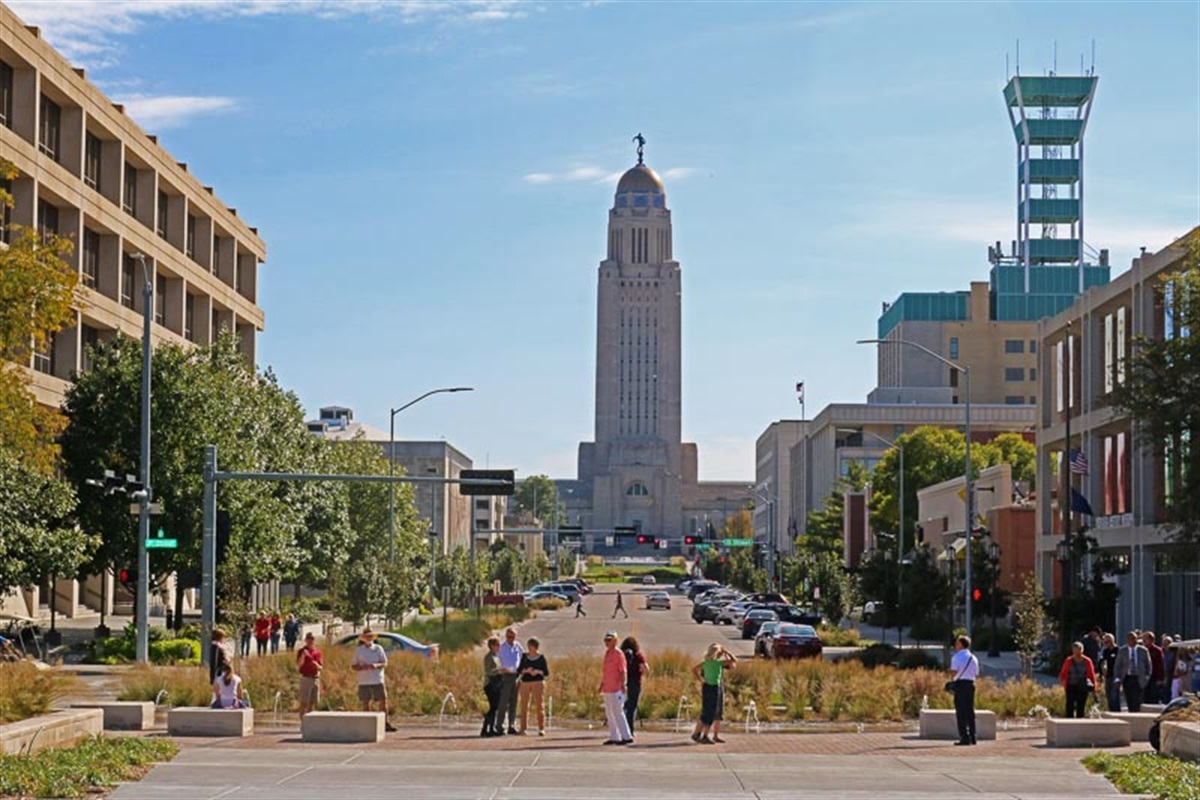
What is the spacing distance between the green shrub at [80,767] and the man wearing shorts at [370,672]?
577 centimetres

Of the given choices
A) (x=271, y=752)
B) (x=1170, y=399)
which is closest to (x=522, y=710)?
(x=271, y=752)

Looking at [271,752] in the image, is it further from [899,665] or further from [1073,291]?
[1073,291]

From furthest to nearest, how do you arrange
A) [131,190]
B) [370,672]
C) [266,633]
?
[131,190]
[266,633]
[370,672]

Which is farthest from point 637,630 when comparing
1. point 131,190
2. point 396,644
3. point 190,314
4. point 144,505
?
point 144,505

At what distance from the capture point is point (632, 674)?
106 ft

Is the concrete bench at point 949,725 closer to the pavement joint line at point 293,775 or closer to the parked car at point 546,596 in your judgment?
the pavement joint line at point 293,775

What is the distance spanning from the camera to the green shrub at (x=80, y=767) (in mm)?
20750

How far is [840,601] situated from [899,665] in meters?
38.5

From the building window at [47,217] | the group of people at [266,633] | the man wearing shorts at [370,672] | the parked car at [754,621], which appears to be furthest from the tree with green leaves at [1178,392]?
the building window at [47,217]

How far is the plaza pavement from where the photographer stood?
22.7m

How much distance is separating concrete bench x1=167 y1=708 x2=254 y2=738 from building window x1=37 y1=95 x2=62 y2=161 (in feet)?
131

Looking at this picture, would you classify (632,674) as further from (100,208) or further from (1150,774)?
(100,208)

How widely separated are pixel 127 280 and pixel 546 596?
54.8 meters

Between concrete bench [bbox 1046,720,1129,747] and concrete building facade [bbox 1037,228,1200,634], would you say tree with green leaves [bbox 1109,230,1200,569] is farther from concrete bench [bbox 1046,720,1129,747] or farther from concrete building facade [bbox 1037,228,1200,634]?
concrete bench [bbox 1046,720,1129,747]
